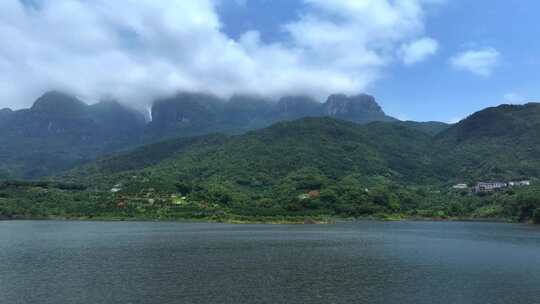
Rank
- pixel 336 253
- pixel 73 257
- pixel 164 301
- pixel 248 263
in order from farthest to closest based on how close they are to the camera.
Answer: pixel 336 253 < pixel 73 257 < pixel 248 263 < pixel 164 301

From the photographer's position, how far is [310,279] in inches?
2281

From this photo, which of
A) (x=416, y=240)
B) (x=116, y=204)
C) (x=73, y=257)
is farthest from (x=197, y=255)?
(x=116, y=204)

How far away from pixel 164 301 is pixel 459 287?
1180 inches

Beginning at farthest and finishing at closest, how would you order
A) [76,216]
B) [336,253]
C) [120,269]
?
[76,216] → [336,253] → [120,269]

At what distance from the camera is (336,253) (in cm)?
8181

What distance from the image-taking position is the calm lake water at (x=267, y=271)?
48438mm

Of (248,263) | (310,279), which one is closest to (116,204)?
(248,263)

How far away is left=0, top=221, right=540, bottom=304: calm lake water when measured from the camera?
48.4m

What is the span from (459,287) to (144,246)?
57009 mm

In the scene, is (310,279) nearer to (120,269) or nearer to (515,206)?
(120,269)

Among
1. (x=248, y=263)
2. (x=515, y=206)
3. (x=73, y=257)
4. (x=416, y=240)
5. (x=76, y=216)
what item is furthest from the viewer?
(x=76, y=216)

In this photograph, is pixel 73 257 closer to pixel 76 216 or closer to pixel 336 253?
pixel 336 253

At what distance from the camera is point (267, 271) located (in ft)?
209

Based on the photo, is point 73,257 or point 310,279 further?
point 73,257
